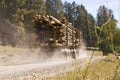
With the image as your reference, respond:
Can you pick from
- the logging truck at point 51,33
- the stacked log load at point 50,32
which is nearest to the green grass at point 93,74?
the logging truck at point 51,33

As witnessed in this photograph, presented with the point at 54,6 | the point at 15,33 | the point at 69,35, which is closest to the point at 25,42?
the point at 15,33

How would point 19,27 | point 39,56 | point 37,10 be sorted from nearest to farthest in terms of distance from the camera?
point 39,56 < point 19,27 < point 37,10

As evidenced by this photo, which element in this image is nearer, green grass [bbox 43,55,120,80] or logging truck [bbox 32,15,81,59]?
green grass [bbox 43,55,120,80]

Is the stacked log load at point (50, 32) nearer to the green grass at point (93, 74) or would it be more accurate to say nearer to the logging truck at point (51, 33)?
the logging truck at point (51, 33)

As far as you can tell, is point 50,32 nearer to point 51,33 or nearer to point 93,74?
point 51,33

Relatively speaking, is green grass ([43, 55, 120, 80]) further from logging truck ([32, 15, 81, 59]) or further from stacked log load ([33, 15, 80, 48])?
stacked log load ([33, 15, 80, 48])

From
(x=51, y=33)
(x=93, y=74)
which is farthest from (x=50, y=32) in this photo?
(x=93, y=74)

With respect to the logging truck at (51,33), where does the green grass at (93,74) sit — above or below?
below

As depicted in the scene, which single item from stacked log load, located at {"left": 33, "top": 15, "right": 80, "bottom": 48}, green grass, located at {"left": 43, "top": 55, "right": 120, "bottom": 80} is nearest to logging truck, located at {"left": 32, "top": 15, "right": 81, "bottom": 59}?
stacked log load, located at {"left": 33, "top": 15, "right": 80, "bottom": 48}

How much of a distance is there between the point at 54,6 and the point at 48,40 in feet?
155

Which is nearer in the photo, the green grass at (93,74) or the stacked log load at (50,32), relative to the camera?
the green grass at (93,74)

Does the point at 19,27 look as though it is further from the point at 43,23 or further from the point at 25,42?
the point at 43,23

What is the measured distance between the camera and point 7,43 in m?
43.0

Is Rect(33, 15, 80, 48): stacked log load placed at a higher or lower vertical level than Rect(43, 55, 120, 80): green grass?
higher
